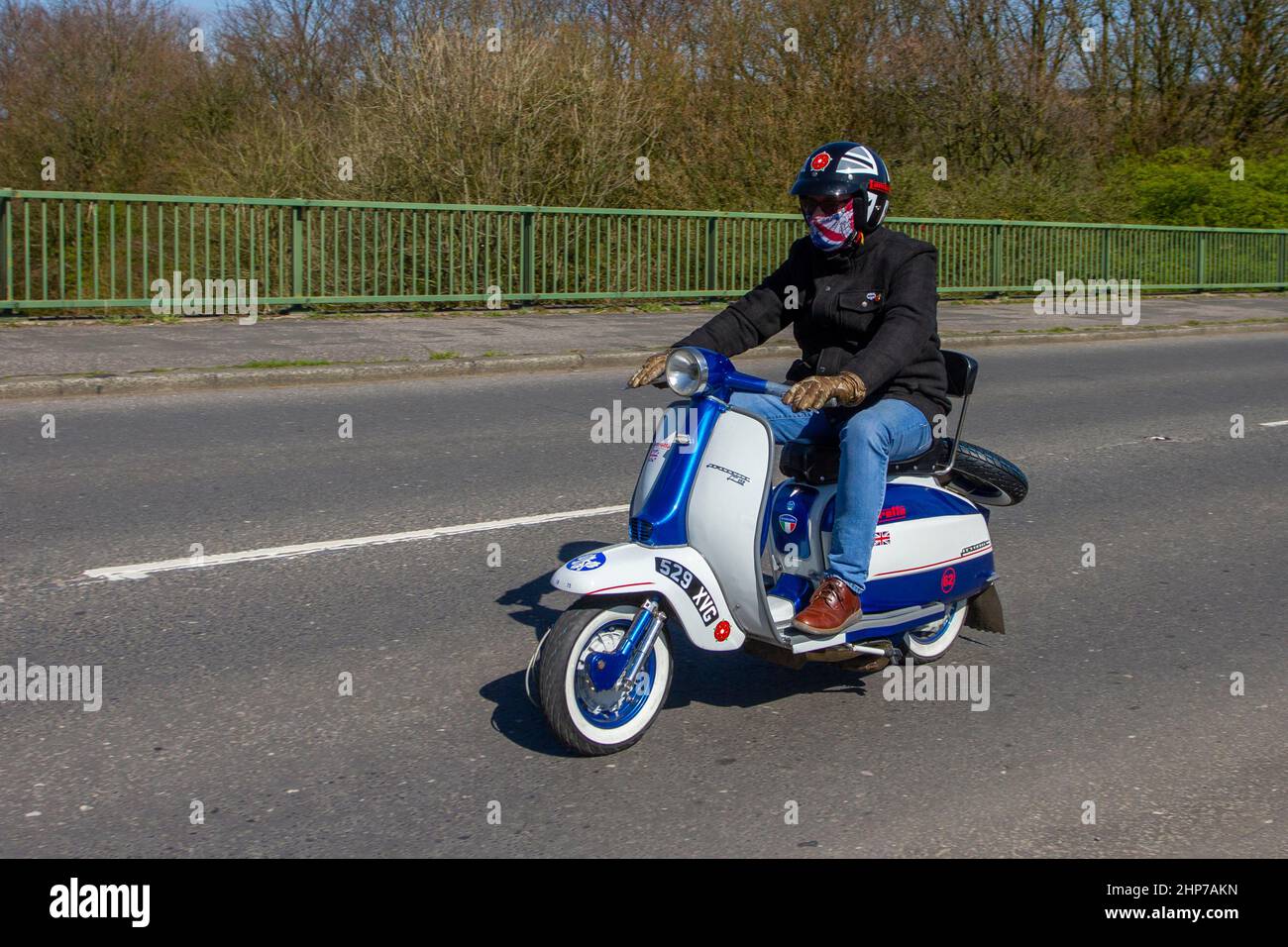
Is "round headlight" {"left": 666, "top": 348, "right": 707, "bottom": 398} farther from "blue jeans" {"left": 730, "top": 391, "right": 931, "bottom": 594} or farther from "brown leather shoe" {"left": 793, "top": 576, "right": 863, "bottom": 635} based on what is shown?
"brown leather shoe" {"left": 793, "top": 576, "right": 863, "bottom": 635}

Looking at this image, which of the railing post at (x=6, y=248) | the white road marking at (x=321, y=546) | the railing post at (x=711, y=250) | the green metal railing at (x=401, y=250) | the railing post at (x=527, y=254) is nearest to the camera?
the white road marking at (x=321, y=546)

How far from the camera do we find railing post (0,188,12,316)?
14508 mm

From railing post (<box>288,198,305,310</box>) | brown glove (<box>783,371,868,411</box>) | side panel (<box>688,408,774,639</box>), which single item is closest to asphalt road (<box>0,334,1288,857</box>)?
side panel (<box>688,408,774,639</box>)

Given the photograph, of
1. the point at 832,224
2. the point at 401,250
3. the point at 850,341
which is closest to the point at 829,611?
the point at 850,341

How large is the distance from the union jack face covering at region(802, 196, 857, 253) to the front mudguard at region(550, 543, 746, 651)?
118 centimetres

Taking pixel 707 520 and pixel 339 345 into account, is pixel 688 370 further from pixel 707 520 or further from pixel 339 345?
pixel 339 345

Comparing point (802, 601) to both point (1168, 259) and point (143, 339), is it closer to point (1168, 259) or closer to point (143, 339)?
point (143, 339)

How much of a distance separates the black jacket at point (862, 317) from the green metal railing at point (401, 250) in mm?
11300

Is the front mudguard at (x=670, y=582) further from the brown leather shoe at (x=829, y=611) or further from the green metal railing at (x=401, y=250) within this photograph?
the green metal railing at (x=401, y=250)

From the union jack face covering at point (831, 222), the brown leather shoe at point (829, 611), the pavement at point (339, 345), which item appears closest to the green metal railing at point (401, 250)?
the pavement at point (339, 345)

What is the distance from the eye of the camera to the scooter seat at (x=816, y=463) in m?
4.88

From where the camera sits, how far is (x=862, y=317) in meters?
4.95

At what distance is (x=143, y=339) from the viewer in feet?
45.2
